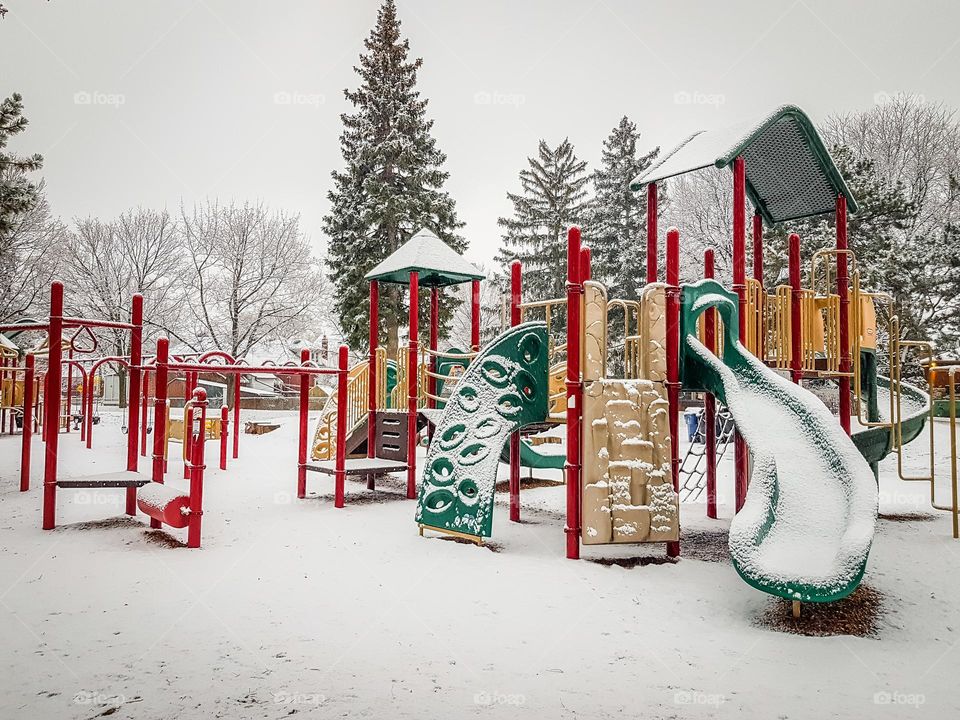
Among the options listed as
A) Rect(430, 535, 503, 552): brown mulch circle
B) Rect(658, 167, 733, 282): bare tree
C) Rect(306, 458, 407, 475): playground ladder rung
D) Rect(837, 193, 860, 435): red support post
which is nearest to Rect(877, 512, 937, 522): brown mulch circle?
Rect(837, 193, 860, 435): red support post

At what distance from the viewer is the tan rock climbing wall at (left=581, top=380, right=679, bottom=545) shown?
5930 millimetres

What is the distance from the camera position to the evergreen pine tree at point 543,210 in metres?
27.6

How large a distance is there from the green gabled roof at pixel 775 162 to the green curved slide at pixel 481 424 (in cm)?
232

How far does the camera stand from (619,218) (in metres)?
25.2

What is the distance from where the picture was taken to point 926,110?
21469 millimetres

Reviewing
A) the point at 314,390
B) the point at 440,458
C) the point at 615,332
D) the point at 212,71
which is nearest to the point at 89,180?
the point at 212,71

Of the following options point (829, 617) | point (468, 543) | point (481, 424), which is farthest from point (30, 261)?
point (829, 617)

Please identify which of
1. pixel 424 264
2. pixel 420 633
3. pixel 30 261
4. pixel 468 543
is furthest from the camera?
pixel 30 261

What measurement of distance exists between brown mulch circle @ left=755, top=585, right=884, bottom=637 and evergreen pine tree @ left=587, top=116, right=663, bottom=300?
19.5 meters

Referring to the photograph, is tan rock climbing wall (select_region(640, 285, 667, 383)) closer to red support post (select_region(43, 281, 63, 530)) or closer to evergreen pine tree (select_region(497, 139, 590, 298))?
red support post (select_region(43, 281, 63, 530))

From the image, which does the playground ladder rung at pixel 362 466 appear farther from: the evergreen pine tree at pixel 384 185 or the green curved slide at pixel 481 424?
the evergreen pine tree at pixel 384 185

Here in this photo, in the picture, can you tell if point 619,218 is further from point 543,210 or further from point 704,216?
point 543,210

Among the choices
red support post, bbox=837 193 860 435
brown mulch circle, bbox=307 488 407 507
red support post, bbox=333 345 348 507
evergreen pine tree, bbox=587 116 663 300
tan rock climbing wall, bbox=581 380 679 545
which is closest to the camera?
tan rock climbing wall, bbox=581 380 679 545

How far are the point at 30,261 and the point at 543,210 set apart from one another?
1912cm
